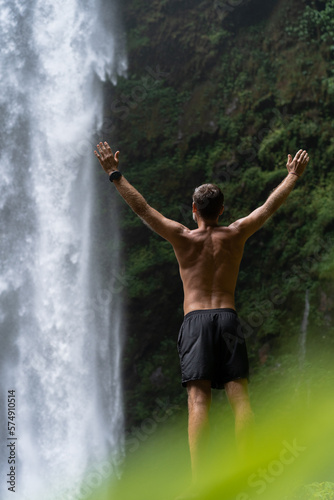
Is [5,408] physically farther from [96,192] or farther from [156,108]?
[156,108]

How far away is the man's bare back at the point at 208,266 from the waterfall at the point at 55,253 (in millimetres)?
8437

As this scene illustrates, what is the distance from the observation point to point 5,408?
11.9 meters

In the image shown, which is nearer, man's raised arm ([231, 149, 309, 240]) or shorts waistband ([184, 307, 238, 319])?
shorts waistband ([184, 307, 238, 319])

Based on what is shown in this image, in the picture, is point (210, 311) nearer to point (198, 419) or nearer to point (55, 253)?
point (198, 419)

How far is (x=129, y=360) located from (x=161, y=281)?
176cm

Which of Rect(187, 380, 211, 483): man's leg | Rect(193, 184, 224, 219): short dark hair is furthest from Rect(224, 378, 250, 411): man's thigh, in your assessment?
Rect(193, 184, 224, 219): short dark hair

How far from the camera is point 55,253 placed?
1220 cm

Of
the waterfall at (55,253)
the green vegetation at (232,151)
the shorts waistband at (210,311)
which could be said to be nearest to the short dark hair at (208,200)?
the shorts waistband at (210,311)

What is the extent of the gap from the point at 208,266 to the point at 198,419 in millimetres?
916

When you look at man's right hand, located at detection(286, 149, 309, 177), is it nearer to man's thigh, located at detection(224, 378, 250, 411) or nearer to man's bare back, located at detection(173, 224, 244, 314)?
man's bare back, located at detection(173, 224, 244, 314)

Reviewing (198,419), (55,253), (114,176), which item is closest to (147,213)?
(114,176)

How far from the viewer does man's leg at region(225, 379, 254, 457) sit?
9.80 ft

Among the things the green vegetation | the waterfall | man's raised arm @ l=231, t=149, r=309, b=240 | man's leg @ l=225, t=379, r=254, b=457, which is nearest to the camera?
man's leg @ l=225, t=379, r=254, b=457

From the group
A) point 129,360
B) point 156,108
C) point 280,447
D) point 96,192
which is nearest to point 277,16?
point 156,108
